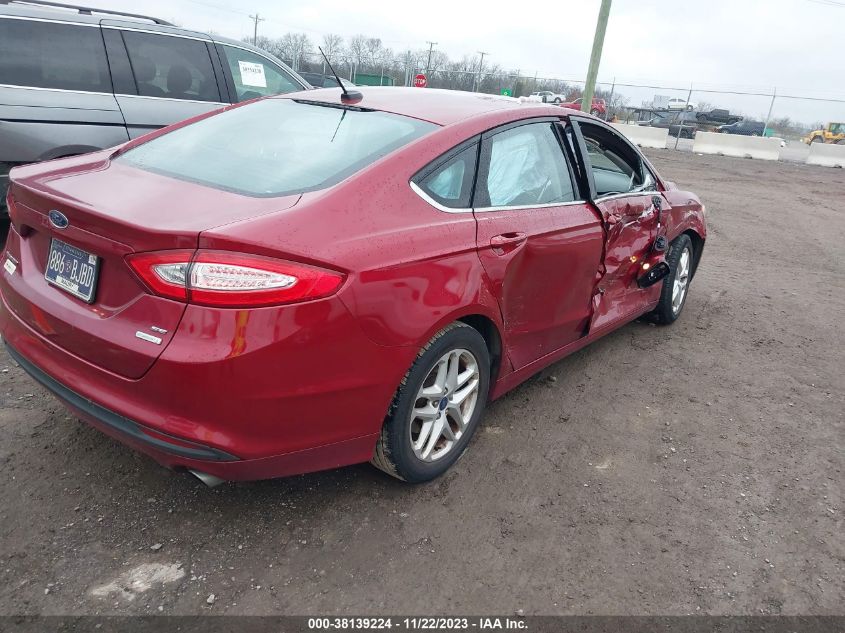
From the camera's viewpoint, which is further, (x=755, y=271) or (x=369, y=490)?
(x=755, y=271)

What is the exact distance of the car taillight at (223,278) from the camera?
6.56ft

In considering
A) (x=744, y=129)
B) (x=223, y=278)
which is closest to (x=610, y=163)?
(x=223, y=278)

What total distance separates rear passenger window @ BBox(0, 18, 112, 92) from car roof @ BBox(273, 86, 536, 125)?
267cm

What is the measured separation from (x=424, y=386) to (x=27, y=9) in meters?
4.56

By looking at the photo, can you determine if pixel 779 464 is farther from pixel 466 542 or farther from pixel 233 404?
pixel 233 404

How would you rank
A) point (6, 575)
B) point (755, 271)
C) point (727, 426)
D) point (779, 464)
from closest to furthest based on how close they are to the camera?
point (6, 575) → point (779, 464) → point (727, 426) → point (755, 271)

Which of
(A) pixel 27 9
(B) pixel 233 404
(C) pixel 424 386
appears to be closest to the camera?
(B) pixel 233 404

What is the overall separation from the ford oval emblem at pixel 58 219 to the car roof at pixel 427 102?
136cm

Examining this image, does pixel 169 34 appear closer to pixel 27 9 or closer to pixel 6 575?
pixel 27 9

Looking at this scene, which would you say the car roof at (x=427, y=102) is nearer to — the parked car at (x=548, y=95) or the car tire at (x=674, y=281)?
the car tire at (x=674, y=281)

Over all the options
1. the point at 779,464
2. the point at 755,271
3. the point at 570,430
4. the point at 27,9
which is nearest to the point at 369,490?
the point at 570,430

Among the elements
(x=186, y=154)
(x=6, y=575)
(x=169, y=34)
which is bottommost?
(x=6, y=575)

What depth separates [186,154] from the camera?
279cm

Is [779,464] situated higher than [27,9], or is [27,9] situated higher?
[27,9]
